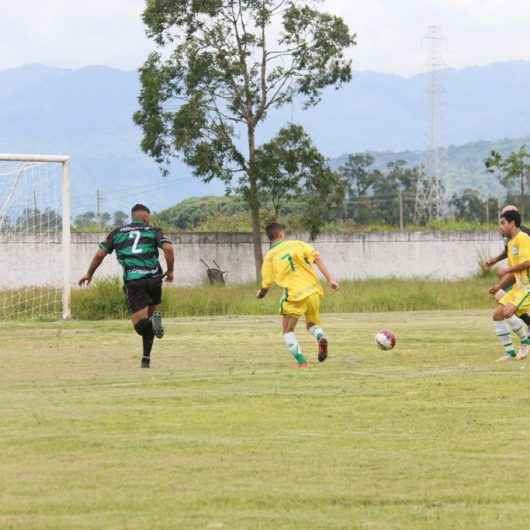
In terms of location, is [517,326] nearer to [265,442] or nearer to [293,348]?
[293,348]

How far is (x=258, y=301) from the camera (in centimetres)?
3259

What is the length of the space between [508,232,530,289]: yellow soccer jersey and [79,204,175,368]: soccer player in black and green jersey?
3.89m

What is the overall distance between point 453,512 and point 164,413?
185 inches

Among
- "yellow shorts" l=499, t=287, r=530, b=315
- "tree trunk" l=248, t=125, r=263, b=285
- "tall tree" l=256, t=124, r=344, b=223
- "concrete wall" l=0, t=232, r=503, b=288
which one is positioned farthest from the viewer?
"concrete wall" l=0, t=232, r=503, b=288

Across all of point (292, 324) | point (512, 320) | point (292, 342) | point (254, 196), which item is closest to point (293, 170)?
point (254, 196)

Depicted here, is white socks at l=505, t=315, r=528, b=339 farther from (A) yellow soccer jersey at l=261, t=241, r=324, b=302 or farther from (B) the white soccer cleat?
(A) yellow soccer jersey at l=261, t=241, r=324, b=302

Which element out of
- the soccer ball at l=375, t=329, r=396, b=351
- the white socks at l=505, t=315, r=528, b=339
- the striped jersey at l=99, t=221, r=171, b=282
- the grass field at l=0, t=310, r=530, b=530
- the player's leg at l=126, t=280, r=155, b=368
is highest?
the striped jersey at l=99, t=221, r=171, b=282

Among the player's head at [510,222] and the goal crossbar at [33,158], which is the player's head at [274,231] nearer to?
the player's head at [510,222]

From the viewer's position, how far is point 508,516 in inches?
300

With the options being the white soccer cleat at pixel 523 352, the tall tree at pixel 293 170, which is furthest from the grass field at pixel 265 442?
the tall tree at pixel 293 170

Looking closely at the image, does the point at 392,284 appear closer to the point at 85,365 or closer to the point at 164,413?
the point at 85,365

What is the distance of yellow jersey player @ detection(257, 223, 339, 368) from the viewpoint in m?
16.7

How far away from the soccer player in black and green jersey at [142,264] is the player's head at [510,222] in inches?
150

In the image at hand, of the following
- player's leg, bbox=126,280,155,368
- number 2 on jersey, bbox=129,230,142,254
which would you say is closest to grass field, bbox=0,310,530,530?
player's leg, bbox=126,280,155,368
